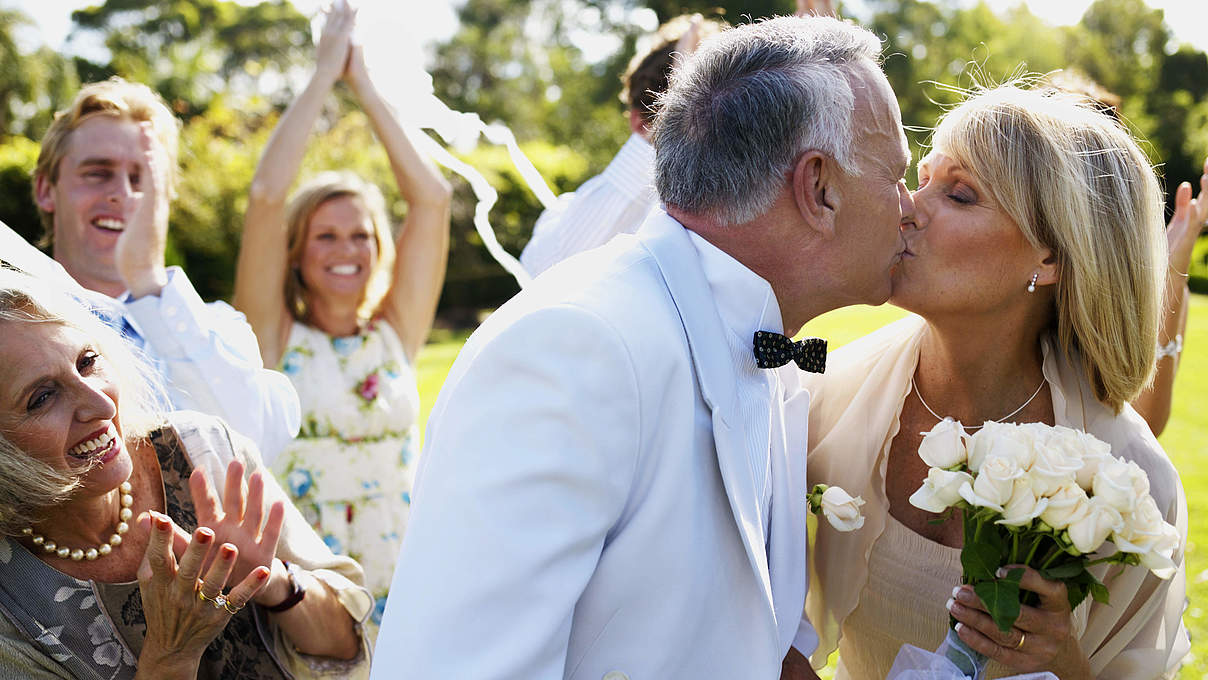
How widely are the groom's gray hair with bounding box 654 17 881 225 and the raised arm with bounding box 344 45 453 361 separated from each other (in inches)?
115

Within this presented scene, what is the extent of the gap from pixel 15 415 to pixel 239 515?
54 cm

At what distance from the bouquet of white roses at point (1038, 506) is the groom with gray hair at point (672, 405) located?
0.40 meters

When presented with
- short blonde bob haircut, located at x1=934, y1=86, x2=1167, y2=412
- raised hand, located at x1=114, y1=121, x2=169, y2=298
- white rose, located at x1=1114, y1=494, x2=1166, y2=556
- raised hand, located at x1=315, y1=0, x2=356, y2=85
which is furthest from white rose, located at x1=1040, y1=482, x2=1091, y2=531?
raised hand, located at x1=315, y1=0, x2=356, y2=85

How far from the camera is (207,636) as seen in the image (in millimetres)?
2426

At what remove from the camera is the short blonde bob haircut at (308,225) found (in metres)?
5.18

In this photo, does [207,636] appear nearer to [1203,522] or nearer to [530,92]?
[1203,522]

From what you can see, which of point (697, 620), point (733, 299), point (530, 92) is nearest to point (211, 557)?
point (697, 620)

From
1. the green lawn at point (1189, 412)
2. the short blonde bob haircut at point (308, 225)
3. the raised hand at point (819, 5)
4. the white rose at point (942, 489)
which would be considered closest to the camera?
the white rose at point (942, 489)

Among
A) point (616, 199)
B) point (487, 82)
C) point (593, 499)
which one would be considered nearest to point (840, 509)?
point (593, 499)

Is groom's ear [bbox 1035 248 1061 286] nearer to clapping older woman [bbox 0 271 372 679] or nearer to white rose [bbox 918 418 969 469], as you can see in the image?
white rose [bbox 918 418 969 469]

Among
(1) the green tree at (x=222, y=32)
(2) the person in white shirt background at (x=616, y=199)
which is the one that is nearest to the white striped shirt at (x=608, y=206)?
(2) the person in white shirt background at (x=616, y=199)

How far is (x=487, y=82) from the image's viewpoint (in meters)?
61.3

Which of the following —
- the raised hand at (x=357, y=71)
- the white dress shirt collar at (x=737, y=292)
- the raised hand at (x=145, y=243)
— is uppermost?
the raised hand at (x=357, y=71)

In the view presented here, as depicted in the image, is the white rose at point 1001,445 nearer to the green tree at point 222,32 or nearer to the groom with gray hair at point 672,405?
the groom with gray hair at point 672,405
